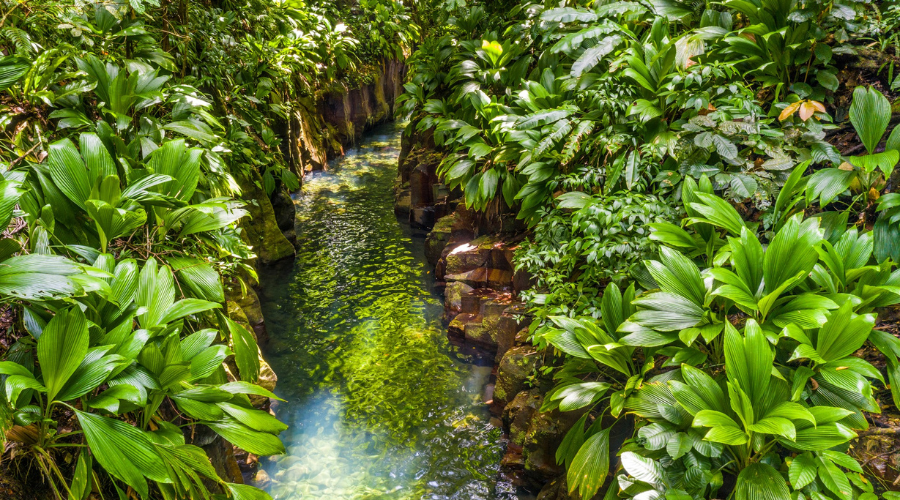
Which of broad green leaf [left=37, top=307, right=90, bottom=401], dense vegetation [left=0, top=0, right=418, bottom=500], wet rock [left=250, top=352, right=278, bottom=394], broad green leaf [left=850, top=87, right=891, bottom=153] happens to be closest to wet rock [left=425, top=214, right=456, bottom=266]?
wet rock [left=250, top=352, right=278, bottom=394]

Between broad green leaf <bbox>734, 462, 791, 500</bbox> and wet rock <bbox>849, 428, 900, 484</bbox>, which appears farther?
wet rock <bbox>849, 428, 900, 484</bbox>

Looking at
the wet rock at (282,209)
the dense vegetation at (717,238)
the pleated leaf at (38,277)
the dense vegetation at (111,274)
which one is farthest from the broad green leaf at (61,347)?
the wet rock at (282,209)

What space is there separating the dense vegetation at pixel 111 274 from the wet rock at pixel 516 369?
181 cm

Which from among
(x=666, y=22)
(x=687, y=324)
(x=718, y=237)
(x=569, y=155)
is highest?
(x=666, y=22)

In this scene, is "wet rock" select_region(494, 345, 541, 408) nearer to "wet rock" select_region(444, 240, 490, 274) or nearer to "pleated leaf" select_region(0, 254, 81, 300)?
"wet rock" select_region(444, 240, 490, 274)

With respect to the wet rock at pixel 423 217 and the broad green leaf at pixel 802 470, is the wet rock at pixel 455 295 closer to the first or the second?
the wet rock at pixel 423 217

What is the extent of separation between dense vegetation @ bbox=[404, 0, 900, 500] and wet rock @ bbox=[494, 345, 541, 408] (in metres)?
0.29

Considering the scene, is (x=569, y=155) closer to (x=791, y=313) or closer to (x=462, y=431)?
(x=791, y=313)

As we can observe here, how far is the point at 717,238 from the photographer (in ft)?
8.27

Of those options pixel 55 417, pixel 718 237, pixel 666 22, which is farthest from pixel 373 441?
pixel 666 22

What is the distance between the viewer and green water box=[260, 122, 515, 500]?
3309 mm

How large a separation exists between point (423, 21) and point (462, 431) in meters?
10.7

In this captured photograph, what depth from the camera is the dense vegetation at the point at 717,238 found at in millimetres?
1841

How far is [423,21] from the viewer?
11.8 m
